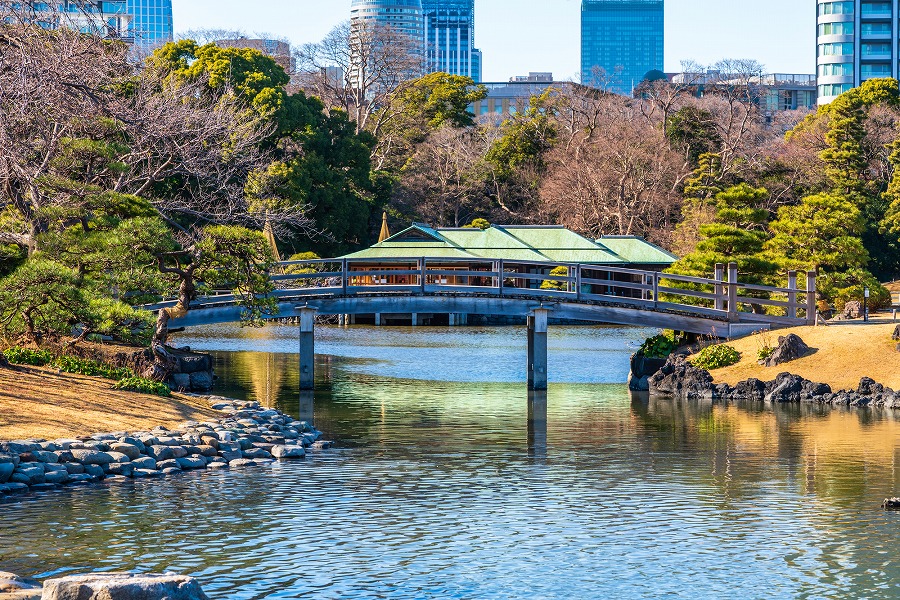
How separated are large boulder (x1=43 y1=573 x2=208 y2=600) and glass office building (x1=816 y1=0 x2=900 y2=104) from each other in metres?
126

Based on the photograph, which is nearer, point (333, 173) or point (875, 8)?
point (333, 173)

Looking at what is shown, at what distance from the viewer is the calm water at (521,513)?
585 inches

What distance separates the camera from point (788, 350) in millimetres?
34406

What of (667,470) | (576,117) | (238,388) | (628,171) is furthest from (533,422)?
(576,117)

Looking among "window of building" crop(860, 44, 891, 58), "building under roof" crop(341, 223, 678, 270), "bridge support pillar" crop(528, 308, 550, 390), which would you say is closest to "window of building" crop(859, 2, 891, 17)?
"window of building" crop(860, 44, 891, 58)

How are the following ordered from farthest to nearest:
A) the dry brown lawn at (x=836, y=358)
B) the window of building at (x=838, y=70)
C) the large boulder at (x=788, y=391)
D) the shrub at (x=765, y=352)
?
the window of building at (x=838, y=70), the shrub at (x=765, y=352), the dry brown lawn at (x=836, y=358), the large boulder at (x=788, y=391)

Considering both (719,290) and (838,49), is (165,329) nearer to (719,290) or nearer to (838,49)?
(719,290)

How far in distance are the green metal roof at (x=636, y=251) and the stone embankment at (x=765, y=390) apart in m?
27.3

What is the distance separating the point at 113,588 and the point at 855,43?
424 feet

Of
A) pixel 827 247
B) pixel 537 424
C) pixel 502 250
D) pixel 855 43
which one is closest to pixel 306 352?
pixel 537 424

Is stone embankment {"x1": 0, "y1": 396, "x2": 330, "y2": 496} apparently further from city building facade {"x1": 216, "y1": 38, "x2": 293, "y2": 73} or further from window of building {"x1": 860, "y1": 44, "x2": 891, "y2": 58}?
window of building {"x1": 860, "y1": 44, "x2": 891, "y2": 58}

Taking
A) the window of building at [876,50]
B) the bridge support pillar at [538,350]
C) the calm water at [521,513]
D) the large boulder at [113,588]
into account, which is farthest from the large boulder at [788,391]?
the window of building at [876,50]

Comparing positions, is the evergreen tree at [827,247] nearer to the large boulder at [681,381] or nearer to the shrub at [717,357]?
the shrub at [717,357]

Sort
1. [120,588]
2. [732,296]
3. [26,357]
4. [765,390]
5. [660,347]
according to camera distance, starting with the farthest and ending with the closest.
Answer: [660,347], [732,296], [765,390], [26,357], [120,588]
